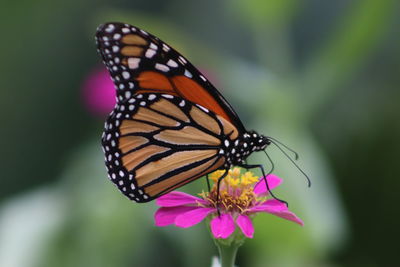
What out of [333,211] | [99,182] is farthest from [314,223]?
[99,182]

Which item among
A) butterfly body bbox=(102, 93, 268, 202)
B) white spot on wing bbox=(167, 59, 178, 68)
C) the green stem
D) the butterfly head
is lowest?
the green stem

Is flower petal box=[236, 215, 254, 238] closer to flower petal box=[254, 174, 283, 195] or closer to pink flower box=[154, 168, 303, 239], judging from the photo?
pink flower box=[154, 168, 303, 239]

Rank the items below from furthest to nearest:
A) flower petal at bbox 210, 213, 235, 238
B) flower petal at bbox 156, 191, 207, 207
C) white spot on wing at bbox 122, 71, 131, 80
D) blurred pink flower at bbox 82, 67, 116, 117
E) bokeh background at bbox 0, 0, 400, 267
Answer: blurred pink flower at bbox 82, 67, 116, 117 < bokeh background at bbox 0, 0, 400, 267 < white spot on wing at bbox 122, 71, 131, 80 < flower petal at bbox 156, 191, 207, 207 < flower petal at bbox 210, 213, 235, 238

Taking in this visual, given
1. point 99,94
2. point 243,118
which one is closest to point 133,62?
point 99,94

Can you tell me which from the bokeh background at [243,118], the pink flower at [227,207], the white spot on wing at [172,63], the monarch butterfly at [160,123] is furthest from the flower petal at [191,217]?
the bokeh background at [243,118]

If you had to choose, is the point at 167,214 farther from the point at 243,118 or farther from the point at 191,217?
the point at 243,118

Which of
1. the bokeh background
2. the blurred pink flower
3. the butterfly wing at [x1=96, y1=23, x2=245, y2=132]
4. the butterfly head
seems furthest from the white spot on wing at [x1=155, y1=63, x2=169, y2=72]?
the blurred pink flower
